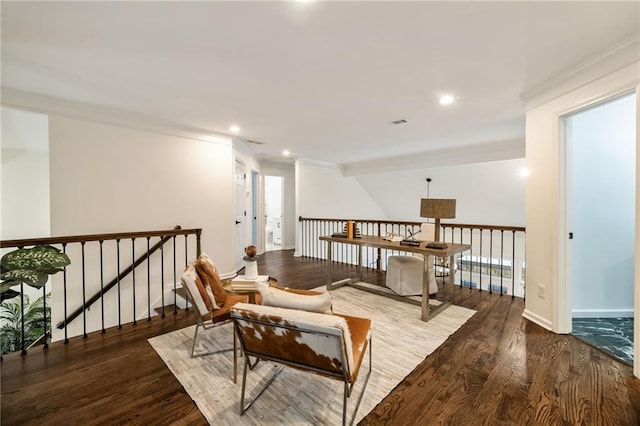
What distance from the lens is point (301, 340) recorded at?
1406 mm

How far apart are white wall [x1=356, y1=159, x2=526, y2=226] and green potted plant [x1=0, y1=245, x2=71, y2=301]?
6.23 meters

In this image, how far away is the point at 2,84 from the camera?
259 centimetres

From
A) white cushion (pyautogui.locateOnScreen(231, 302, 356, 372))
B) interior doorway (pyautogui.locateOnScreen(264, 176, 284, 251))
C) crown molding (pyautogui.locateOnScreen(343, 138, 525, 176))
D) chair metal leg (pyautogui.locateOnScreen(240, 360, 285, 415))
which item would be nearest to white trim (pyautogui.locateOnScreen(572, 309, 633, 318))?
crown molding (pyautogui.locateOnScreen(343, 138, 525, 176))

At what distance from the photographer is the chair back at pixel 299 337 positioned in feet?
4.29

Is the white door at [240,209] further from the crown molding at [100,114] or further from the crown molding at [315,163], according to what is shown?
the crown molding at [315,163]

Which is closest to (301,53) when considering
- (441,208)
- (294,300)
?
(294,300)

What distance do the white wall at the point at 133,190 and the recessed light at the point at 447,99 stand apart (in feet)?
10.9

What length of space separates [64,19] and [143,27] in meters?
0.46

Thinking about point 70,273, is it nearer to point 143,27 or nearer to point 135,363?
point 135,363

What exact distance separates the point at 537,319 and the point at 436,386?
177 centimetres

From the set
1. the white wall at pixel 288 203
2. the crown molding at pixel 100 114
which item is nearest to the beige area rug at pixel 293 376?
the crown molding at pixel 100 114

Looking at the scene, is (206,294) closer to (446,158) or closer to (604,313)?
(604,313)

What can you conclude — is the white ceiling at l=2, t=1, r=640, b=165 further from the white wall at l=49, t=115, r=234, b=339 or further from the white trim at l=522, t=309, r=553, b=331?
the white trim at l=522, t=309, r=553, b=331

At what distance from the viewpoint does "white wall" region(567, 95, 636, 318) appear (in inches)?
115
